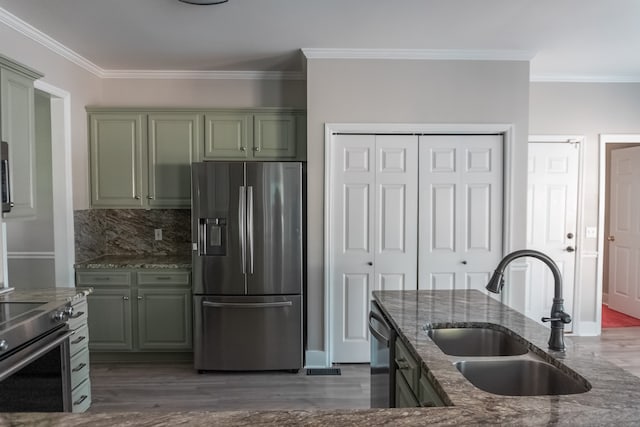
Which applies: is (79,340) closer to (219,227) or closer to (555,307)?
(219,227)

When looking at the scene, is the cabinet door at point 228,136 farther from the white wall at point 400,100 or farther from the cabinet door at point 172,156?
the white wall at point 400,100

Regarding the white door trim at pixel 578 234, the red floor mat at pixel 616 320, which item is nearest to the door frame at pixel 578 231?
the white door trim at pixel 578 234

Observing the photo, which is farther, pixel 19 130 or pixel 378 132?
pixel 378 132

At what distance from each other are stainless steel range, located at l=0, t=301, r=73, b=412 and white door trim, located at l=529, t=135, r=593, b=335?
4358 millimetres

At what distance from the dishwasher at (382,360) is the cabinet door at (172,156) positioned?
7.67 feet

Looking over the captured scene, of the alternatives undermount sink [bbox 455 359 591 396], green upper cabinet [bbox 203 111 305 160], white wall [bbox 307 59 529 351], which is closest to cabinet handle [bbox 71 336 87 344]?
white wall [bbox 307 59 529 351]

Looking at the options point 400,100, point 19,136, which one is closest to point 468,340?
point 400,100

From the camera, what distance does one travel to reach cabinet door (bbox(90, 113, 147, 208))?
395cm

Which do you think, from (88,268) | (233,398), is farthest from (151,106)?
(233,398)

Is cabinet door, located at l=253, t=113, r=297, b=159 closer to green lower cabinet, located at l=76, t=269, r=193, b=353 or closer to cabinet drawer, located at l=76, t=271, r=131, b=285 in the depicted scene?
green lower cabinet, located at l=76, t=269, r=193, b=353

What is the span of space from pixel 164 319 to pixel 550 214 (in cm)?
393

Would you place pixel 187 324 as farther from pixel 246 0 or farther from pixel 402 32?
pixel 402 32

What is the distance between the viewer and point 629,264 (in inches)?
199

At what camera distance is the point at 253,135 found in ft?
13.1
